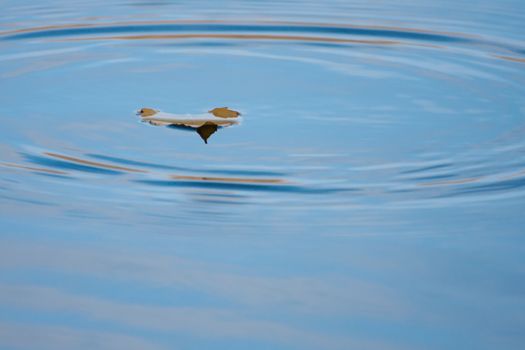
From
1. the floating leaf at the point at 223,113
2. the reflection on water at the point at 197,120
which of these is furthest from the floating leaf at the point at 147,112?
the floating leaf at the point at 223,113

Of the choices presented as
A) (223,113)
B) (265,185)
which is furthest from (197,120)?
(265,185)

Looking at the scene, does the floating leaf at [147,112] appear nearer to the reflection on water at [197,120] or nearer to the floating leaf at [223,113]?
the reflection on water at [197,120]

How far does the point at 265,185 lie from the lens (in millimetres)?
1695

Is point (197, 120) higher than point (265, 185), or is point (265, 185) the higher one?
point (197, 120)

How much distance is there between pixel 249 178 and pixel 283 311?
0.51m

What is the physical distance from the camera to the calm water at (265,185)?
4.05 ft

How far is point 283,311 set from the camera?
125 cm

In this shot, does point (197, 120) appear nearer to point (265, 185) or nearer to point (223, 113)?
point (223, 113)

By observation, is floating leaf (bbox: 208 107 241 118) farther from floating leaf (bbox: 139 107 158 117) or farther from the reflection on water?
floating leaf (bbox: 139 107 158 117)

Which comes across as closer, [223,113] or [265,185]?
[265,185]

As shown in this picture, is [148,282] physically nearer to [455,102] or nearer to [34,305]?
[34,305]

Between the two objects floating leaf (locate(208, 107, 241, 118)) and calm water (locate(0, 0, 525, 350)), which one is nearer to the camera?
calm water (locate(0, 0, 525, 350))

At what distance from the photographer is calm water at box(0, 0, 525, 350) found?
1234 mm

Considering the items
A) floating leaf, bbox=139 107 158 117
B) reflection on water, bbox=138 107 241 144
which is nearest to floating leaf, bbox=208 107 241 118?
reflection on water, bbox=138 107 241 144
